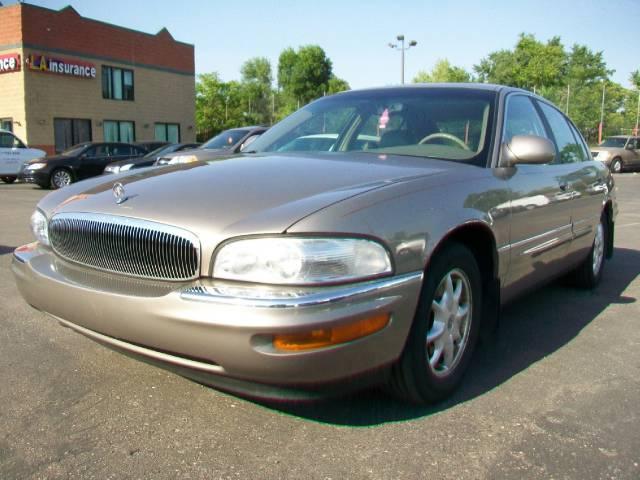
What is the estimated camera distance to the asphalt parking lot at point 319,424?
2.29 metres

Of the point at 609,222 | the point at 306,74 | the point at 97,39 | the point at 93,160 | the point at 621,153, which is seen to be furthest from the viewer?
the point at 306,74

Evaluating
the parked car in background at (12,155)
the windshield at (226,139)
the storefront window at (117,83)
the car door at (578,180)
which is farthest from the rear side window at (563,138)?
the storefront window at (117,83)

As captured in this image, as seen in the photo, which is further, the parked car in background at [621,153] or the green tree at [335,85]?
the green tree at [335,85]

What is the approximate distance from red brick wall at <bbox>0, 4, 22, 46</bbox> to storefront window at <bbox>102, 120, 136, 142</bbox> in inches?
207

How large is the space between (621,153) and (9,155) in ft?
75.9

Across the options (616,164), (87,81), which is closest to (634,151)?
(616,164)

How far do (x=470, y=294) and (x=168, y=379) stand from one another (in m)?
1.52

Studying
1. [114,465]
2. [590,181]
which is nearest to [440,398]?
[114,465]

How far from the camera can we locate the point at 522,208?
3393 millimetres

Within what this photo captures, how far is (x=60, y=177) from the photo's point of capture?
17.4 metres

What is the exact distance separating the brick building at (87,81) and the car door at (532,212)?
25.5 meters

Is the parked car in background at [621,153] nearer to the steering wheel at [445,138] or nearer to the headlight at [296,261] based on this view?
the steering wheel at [445,138]

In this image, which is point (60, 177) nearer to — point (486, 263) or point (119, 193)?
point (119, 193)

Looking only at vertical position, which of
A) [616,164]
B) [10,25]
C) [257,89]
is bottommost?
[616,164]
